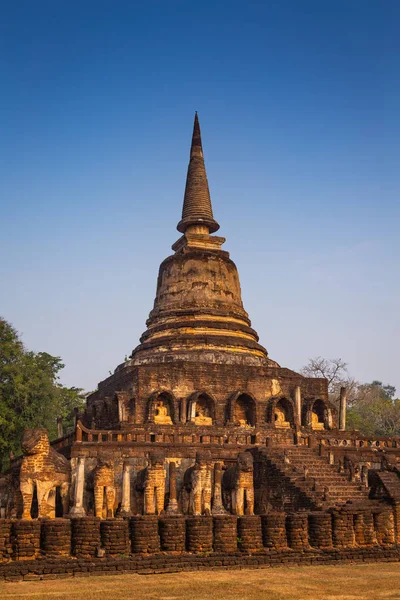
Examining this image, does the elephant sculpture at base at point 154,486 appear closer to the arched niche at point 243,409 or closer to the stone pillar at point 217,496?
the stone pillar at point 217,496

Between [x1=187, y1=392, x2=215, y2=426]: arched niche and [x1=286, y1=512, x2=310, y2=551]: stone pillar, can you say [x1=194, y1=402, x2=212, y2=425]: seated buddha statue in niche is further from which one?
[x1=286, y1=512, x2=310, y2=551]: stone pillar

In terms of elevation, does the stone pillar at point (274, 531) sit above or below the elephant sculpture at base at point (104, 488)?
below

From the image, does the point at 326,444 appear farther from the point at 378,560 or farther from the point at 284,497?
the point at 378,560

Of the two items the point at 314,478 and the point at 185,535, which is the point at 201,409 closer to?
the point at 314,478

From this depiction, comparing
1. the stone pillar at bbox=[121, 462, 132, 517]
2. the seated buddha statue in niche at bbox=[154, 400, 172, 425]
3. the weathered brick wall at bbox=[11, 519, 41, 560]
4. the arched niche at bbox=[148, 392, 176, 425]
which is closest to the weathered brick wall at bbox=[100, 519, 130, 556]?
the weathered brick wall at bbox=[11, 519, 41, 560]

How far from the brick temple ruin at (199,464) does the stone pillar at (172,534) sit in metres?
0.03

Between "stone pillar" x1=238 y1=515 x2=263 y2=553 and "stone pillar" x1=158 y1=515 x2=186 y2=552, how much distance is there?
130 cm

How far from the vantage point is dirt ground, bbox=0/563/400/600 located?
37.3 ft

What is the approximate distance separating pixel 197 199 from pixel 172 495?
1985cm

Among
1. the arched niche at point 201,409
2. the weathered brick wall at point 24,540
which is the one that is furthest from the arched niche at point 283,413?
the weathered brick wall at point 24,540

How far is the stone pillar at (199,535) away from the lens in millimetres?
14797

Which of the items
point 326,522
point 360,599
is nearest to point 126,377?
point 326,522

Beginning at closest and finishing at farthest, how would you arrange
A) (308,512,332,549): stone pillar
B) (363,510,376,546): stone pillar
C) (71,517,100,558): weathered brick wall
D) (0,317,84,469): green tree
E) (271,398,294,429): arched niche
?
(71,517,100,558): weathered brick wall < (308,512,332,549): stone pillar < (363,510,376,546): stone pillar < (271,398,294,429): arched niche < (0,317,84,469): green tree

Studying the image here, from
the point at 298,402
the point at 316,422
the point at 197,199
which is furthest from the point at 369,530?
the point at 197,199
